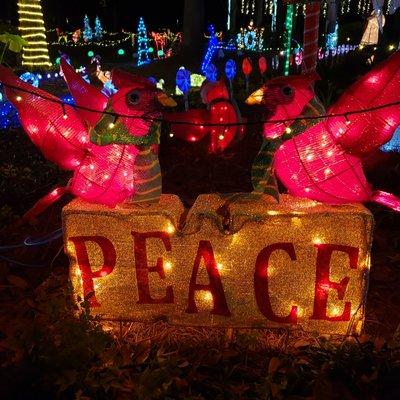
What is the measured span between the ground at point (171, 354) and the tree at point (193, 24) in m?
16.8

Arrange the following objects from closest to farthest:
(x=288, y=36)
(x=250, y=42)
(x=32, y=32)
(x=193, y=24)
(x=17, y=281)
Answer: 1. (x=17, y=281)
2. (x=288, y=36)
3. (x=32, y=32)
4. (x=193, y=24)
5. (x=250, y=42)

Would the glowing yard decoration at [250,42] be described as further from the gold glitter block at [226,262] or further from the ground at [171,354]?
the gold glitter block at [226,262]

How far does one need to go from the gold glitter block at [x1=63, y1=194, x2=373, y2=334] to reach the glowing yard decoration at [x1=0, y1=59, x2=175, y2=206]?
135 mm

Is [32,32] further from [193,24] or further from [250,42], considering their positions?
[250,42]

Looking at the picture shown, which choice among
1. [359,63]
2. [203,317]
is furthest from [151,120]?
[359,63]

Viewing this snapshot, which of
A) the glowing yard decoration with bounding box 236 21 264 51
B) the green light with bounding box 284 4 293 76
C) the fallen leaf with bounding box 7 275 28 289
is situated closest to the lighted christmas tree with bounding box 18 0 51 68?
the glowing yard decoration with bounding box 236 21 264 51

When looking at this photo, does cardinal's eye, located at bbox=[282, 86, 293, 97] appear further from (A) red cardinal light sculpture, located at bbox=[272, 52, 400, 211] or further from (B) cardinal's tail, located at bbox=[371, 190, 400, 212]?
(B) cardinal's tail, located at bbox=[371, 190, 400, 212]

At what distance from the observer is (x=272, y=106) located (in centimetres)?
266

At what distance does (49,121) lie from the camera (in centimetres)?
276

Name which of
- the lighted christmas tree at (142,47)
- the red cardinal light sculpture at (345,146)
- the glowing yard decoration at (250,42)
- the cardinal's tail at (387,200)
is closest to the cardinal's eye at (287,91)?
the red cardinal light sculpture at (345,146)

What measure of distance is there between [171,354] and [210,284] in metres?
0.46

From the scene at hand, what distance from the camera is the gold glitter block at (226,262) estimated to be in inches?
108

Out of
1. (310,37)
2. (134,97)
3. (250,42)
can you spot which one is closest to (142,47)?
(250,42)

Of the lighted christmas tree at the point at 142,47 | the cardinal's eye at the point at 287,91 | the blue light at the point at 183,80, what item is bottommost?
the lighted christmas tree at the point at 142,47
